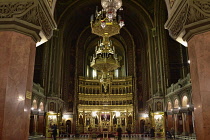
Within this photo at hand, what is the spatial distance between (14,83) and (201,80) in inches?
168

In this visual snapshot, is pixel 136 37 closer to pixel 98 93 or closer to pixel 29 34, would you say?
pixel 98 93

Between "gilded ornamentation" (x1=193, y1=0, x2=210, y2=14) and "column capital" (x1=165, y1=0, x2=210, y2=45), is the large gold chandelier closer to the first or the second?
"column capital" (x1=165, y1=0, x2=210, y2=45)

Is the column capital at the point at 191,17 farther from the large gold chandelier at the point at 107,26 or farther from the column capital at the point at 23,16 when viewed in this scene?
the column capital at the point at 23,16

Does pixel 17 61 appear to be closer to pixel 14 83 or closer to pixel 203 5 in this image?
pixel 14 83

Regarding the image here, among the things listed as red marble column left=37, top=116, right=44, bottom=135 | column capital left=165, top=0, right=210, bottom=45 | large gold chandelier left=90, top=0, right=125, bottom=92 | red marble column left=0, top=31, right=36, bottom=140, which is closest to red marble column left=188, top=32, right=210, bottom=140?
column capital left=165, top=0, right=210, bottom=45

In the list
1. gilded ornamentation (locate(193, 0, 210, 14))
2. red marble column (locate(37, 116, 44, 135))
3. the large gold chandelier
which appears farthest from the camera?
red marble column (locate(37, 116, 44, 135))

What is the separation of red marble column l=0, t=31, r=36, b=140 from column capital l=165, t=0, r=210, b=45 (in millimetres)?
4015

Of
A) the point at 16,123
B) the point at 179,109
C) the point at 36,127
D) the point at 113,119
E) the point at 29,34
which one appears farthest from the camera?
the point at 113,119

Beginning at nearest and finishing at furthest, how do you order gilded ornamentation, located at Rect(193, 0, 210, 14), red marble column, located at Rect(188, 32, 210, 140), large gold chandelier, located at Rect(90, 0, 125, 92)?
1. red marble column, located at Rect(188, 32, 210, 140)
2. gilded ornamentation, located at Rect(193, 0, 210, 14)
3. large gold chandelier, located at Rect(90, 0, 125, 92)

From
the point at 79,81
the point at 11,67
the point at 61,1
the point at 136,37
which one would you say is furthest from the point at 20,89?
the point at 136,37

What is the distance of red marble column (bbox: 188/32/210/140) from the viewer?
4672 millimetres

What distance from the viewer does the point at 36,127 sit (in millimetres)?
17812

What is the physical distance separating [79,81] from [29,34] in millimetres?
21258

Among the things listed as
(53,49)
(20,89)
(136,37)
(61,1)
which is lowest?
(20,89)
